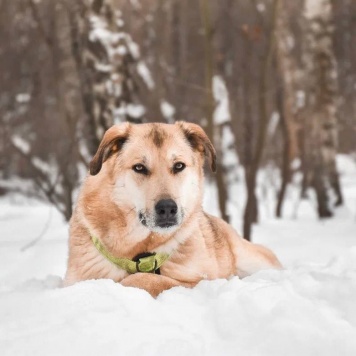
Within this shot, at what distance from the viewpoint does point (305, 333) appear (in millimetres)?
2537

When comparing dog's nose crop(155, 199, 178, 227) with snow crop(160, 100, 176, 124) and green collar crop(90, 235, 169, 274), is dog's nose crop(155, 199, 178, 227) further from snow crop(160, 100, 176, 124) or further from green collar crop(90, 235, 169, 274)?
snow crop(160, 100, 176, 124)

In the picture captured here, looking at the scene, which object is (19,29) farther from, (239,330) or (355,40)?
(239,330)

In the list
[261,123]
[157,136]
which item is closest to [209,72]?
[261,123]

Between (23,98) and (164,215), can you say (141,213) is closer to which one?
(164,215)

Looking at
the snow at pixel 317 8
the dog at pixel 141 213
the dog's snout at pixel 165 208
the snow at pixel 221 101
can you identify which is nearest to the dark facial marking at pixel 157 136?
the dog at pixel 141 213

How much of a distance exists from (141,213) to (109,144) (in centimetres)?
54

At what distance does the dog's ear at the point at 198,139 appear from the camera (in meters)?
4.07

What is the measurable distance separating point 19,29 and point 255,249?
16467 mm

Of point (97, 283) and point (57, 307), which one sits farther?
point (97, 283)

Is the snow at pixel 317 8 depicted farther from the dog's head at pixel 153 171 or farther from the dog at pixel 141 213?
the dog at pixel 141 213

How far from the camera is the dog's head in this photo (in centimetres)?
355

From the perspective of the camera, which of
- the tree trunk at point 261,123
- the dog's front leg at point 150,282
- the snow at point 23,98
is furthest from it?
the snow at point 23,98

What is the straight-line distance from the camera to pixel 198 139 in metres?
4.12

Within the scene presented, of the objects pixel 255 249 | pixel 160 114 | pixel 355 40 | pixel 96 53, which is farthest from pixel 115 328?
pixel 355 40
